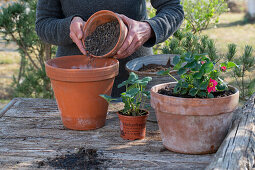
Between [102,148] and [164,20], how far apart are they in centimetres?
92

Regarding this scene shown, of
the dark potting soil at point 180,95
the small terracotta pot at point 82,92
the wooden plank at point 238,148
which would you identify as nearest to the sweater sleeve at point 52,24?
the small terracotta pot at point 82,92

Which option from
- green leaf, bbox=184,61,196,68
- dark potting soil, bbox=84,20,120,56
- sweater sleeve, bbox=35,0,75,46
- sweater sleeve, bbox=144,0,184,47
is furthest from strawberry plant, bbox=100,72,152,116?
sweater sleeve, bbox=35,0,75,46

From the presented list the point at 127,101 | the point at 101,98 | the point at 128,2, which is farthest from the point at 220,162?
the point at 128,2

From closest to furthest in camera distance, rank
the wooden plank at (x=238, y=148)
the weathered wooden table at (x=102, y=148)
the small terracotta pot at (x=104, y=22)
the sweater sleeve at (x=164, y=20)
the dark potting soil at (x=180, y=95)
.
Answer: the wooden plank at (x=238, y=148)
the weathered wooden table at (x=102, y=148)
the dark potting soil at (x=180, y=95)
the small terracotta pot at (x=104, y=22)
the sweater sleeve at (x=164, y=20)

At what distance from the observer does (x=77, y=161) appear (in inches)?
55.6

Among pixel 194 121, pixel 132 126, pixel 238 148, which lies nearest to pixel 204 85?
pixel 194 121

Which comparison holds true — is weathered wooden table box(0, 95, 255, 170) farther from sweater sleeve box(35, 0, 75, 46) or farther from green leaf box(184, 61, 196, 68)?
sweater sleeve box(35, 0, 75, 46)

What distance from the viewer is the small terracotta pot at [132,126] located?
5.35 ft

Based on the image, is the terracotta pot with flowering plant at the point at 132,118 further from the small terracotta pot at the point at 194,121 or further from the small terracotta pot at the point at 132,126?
the small terracotta pot at the point at 194,121

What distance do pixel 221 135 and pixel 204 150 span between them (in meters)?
0.09

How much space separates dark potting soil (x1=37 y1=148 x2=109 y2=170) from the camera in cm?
138

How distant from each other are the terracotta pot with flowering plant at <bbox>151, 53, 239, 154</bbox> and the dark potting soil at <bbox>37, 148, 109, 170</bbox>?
1.04 ft

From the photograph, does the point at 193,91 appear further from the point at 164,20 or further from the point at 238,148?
the point at 164,20

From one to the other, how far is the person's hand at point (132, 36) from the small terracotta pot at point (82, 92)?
84 mm
